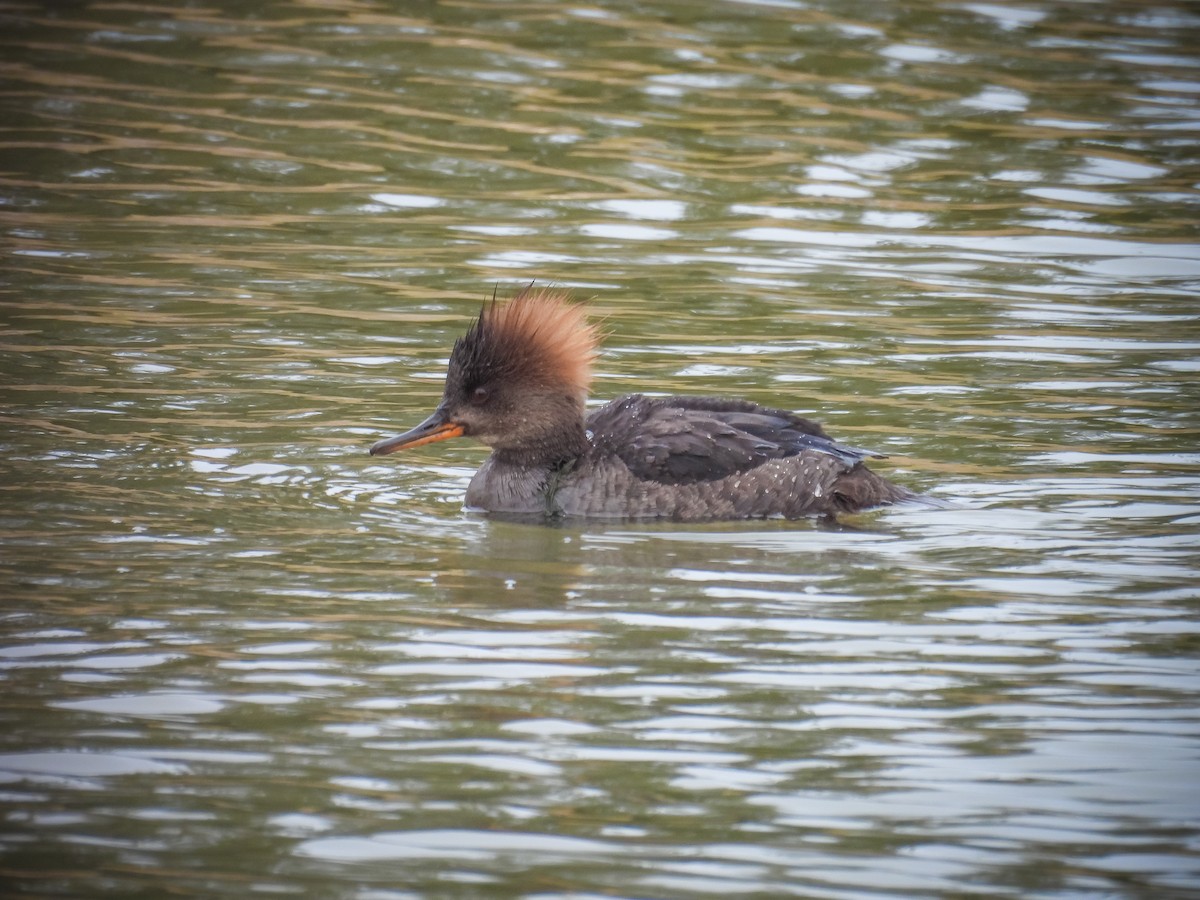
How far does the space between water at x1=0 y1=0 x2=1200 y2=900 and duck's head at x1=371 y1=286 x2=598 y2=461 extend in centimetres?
45

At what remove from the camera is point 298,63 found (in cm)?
1788

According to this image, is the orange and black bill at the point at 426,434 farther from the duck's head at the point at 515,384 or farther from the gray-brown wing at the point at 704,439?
the gray-brown wing at the point at 704,439

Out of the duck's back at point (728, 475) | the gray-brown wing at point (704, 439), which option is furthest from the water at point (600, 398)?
the gray-brown wing at point (704, 439)

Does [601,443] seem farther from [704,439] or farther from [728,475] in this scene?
[728,475]

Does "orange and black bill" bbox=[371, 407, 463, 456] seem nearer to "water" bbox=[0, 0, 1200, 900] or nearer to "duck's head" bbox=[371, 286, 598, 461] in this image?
"duck's head" bbox=[371, 286, 598, 461]

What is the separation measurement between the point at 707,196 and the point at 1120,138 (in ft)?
12.7

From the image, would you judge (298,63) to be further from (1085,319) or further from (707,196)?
(1085,319)

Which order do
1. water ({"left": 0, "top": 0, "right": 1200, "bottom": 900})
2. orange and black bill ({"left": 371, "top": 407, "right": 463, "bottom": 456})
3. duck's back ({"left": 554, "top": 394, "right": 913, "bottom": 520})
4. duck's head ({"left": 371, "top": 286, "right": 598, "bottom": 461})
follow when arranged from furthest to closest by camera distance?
duck's head ({"left": 371, "top": 286, "right": 598, "bottom": 461})
orange and black bill ({"left": 371, "top": 407, "right": 463, "bottom": 456})
duck's back ({"left": 554, "top": 394, "right": 913, "bottom": 520})
water ({"left": 0, "top": 0, "right": 1200, "bottom": 900})

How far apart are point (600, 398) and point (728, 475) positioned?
95.3 inches

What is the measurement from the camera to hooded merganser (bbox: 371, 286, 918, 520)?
9195mm

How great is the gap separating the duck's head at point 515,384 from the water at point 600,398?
45cm

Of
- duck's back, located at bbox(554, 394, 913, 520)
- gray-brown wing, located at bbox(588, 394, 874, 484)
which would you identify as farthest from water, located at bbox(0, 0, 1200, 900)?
gray-brown wing, located at bbox(588, 394, 874, 484)

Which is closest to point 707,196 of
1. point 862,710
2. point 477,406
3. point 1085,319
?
point 1085,319

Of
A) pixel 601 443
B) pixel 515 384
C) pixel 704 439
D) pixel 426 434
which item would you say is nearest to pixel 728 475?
pixel 704 439
